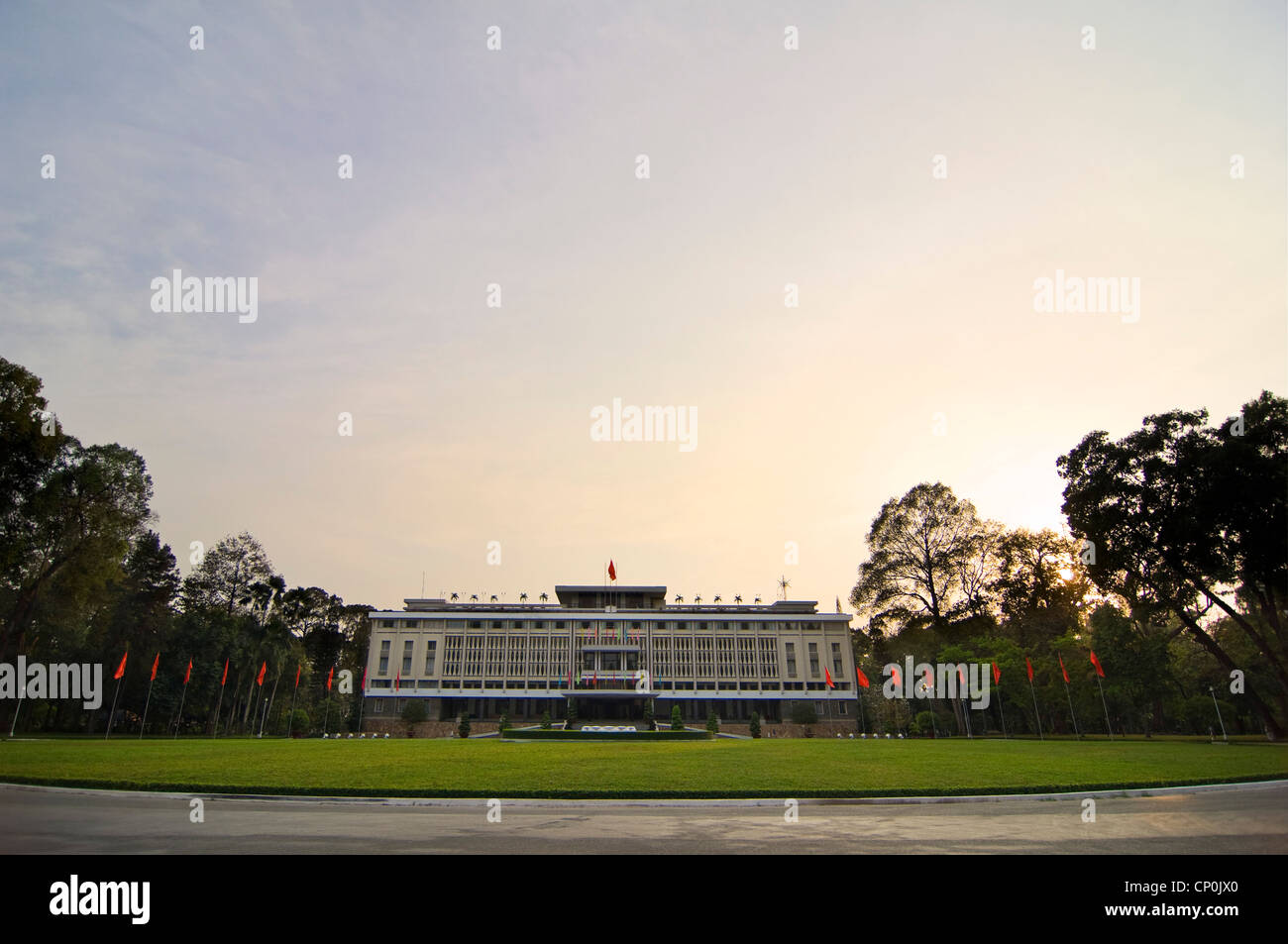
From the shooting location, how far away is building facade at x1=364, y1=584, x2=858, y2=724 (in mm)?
86125

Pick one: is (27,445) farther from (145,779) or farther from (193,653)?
(193,653)

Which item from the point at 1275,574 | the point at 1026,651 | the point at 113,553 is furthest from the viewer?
the point at 1026,651

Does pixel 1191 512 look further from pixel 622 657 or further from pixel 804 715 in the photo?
pixel 622 657

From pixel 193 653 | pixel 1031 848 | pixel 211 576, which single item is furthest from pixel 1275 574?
pixel 211 576

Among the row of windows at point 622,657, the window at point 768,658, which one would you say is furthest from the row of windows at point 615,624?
the window at point 768,658

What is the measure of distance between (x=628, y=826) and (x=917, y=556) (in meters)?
59.8

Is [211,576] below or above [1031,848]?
above

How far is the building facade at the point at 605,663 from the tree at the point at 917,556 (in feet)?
74.7

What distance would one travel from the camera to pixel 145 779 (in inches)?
669

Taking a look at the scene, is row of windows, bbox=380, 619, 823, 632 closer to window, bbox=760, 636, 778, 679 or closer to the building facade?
the building facade

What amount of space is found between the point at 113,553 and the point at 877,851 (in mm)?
52763

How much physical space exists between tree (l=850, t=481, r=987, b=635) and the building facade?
22.8 m

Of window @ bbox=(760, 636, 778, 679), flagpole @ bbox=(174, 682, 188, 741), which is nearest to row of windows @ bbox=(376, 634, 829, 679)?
window @ bbox=(760, 636, 778, 679)
